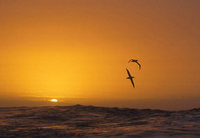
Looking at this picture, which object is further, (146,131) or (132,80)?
(132,80)

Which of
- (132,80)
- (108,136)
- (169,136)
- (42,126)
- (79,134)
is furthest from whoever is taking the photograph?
(132,80)

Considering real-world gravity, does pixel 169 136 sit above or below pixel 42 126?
below

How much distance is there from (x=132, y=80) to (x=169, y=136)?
51.1 feet

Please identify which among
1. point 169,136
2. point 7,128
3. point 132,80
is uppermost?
point 132,80

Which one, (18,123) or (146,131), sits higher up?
(18,123)

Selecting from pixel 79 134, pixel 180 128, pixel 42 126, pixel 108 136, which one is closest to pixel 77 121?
pixel 42 126

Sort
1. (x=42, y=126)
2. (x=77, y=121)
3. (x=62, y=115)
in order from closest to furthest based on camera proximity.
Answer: (x=42, y=126)
(x=77, y=121)
(x=62, y=115)

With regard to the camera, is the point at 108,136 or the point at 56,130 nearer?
the point at 108,136

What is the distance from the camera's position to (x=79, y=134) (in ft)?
60.8

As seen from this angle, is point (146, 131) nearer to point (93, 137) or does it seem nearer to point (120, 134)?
point (120, 134)

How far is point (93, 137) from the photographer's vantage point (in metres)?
17.3

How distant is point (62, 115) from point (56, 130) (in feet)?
28.6

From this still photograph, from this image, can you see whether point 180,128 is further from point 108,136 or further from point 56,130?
point 56,130

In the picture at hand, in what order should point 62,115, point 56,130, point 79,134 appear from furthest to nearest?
point 62,115
point 56,130
point 79,134
